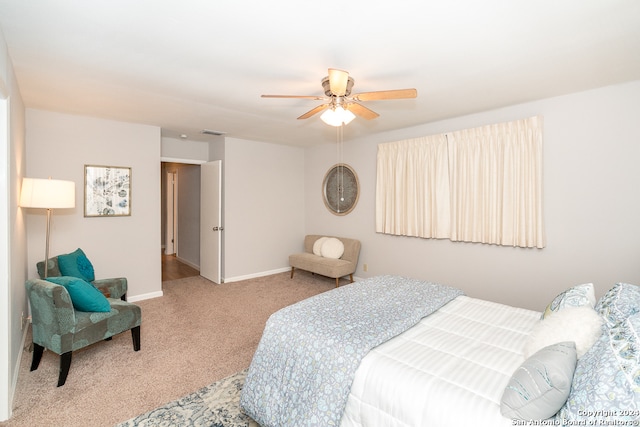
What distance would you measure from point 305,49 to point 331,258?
3589 mm

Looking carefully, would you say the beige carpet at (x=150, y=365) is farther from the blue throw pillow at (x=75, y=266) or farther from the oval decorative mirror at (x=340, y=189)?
the oval decorative mirror at (x=340, y=189)

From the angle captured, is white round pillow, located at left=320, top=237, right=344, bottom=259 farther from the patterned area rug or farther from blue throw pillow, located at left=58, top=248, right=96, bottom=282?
blue throw pillow, located at left=58, top=248, right=96, bottom=282

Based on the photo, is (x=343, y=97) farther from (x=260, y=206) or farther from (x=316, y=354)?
(x=260, y=206)

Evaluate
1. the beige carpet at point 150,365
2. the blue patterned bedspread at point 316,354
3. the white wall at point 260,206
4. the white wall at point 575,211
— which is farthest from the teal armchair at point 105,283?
the white wall at point 575,211

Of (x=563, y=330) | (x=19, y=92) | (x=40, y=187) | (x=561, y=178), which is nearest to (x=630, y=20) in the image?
(x=561, y=178)

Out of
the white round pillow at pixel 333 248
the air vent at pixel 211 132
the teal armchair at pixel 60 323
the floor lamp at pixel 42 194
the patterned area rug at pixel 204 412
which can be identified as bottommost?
the patterned area rug at pixel 204 412

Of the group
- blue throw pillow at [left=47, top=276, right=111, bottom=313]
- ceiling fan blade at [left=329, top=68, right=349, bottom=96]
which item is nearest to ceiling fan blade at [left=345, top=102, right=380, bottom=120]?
ceiling fan blade at [left=329, top=68, right=349, bottom=96]

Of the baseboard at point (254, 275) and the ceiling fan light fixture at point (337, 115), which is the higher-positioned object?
the ceiling fan light fixture at point (337, 115)

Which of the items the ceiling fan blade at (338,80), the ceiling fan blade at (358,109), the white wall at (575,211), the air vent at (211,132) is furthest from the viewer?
the air vent at (211,132)

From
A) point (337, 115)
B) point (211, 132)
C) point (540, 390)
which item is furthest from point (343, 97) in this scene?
point (211, 132)

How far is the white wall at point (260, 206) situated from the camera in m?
5.25

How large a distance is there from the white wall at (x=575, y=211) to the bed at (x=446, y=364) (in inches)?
60.6

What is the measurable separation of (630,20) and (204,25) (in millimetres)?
2584

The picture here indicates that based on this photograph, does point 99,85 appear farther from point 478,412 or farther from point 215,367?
point 478,412
